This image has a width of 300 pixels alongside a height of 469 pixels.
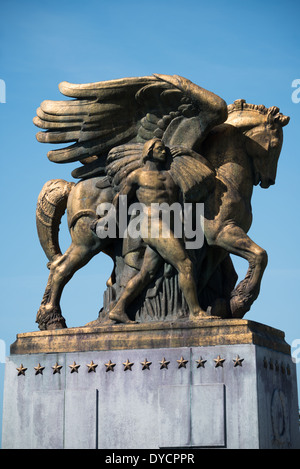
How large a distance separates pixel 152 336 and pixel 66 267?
2029 millimetres

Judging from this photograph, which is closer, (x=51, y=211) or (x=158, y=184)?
(x=158, y=184)

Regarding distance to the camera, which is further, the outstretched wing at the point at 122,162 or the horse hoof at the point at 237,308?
the outstretched wing at the point at 122,162

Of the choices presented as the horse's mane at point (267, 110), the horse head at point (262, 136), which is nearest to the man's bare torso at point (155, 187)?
the horse head at point (262, 136)

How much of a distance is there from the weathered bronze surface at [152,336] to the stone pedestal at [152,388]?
13mm

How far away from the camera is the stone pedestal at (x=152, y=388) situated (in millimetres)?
11992

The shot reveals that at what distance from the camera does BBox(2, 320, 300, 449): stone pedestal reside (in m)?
12.0

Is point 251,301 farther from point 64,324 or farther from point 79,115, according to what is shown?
point 79,115

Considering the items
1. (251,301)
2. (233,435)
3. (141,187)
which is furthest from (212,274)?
(233,435)

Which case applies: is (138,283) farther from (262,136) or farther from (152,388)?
(262,136)

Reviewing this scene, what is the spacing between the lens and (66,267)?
1386 centimetres

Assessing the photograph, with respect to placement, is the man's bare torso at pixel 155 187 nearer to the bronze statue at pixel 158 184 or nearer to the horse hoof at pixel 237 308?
the bronze statue at pixel 158 184

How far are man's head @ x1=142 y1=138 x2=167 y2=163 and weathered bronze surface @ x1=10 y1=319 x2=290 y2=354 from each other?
2.33 meters

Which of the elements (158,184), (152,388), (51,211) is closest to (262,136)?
(158,184)
